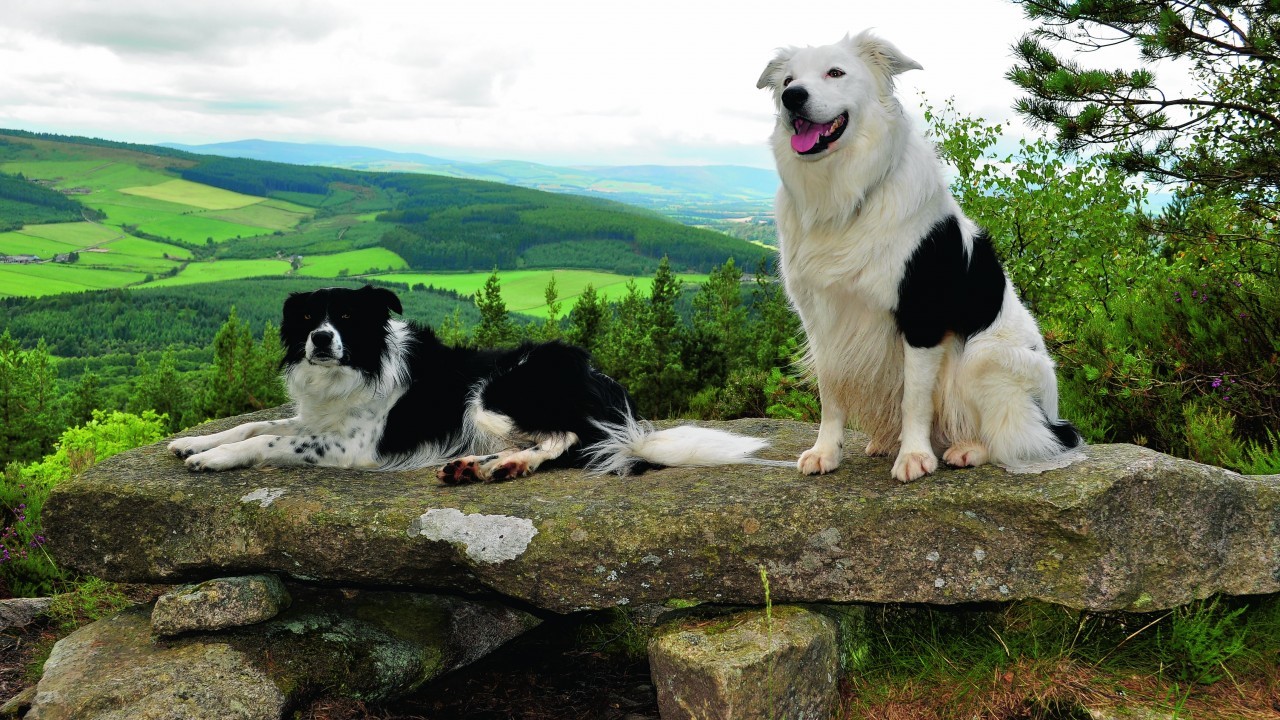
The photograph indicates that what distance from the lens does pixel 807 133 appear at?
3941 mm

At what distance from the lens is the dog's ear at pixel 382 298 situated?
215 inches

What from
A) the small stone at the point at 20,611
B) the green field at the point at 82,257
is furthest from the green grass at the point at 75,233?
the small stone at the point at 20,611

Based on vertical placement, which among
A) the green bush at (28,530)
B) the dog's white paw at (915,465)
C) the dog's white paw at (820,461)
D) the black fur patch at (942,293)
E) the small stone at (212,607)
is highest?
the black fur patch at (942,293)

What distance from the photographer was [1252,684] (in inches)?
153

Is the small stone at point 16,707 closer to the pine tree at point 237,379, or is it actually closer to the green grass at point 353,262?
the pine tree at point 237,379

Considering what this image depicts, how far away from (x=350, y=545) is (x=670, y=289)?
1326 centimetres

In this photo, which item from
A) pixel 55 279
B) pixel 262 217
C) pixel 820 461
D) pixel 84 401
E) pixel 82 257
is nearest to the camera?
pixel 820 461

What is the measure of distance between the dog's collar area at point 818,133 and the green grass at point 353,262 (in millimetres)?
79817

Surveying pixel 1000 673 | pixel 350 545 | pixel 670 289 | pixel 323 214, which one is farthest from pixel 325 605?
pixel 323 214

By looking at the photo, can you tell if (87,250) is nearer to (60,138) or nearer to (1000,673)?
(60,138)

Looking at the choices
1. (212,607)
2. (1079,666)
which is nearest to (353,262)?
(212,607)

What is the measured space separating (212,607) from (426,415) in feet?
5.72

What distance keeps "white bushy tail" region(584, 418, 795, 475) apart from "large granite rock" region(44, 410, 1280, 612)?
37 cm

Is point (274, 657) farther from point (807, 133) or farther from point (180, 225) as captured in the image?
point (180, 225)
